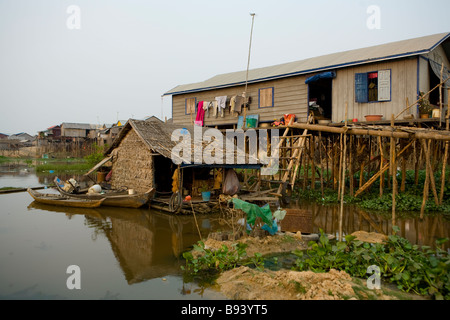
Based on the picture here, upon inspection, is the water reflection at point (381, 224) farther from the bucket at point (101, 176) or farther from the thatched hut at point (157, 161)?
the bucket at point (101, 176)

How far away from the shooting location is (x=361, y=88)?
43.7 feet

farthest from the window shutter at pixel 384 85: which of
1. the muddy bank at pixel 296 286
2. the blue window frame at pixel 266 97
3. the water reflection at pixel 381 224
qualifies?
the muddy bank at pixel 296 286

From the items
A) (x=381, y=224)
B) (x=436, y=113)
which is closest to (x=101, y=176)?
(x=381, y=224)

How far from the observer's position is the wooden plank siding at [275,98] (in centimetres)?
1552

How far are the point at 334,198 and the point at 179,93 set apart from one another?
39.2 feet

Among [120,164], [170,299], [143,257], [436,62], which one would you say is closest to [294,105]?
[436,62]

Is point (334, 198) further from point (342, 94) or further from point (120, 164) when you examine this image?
point (120, 164)

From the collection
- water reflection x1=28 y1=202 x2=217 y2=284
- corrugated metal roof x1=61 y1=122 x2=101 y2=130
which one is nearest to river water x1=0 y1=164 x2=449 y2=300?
water reflection x1=28 y1=202 x2=217 y2=284

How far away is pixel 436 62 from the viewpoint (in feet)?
43.5

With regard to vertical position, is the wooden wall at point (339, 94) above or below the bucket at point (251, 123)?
above

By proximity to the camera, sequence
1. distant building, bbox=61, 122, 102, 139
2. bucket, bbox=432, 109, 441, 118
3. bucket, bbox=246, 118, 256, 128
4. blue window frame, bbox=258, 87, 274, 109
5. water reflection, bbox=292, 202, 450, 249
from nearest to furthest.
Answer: water reflection, bbox=292, 202, 450, 249 < bucket, bbox=432, 109, 441, 118 < blue window frame, bbox=258, 87, 274, 109 < bucket, bbox=246, 118, 256, 128 < distant building, bbox=61, 122, 102, 139

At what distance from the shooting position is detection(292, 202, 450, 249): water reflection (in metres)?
8.61

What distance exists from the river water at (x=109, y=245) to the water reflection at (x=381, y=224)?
25mm

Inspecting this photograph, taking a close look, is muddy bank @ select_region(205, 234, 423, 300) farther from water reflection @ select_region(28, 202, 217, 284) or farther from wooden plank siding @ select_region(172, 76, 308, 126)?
wooden plank siding @ select_region(172, 76, 308, 126)
